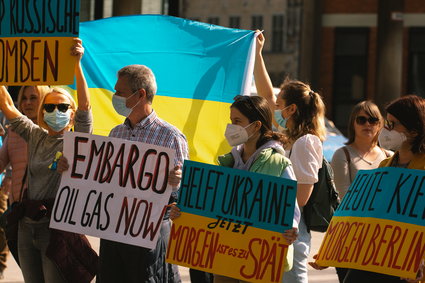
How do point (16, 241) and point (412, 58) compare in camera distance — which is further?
point (412, 58)

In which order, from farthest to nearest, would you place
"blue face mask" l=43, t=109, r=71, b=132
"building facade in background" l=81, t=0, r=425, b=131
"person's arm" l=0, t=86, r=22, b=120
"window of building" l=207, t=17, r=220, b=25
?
"window of building" l=207, t=17, r=220, b=25 → "building facade in background" l=81, t=0, r=425, b=131 → "person's arm" l=0, t=86, r=22, b=120 → "blue face mask" l=43, t=109, r=71, b=132

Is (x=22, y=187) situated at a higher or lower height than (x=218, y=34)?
lower

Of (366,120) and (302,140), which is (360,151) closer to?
(366,120)

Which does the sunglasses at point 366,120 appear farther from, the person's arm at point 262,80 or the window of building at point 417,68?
the window of building at point 417,68

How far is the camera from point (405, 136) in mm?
5973

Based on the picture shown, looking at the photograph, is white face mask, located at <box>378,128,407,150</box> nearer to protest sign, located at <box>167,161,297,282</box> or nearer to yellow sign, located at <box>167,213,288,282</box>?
protest sign, located at <box>167,161,297,282</box>

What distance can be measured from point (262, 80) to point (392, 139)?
2223mm

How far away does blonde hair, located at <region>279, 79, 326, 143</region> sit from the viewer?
7.21 meters

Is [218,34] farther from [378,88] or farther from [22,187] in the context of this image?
[378,88]

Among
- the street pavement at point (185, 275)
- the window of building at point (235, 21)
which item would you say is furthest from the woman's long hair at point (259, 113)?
the window of building at point (235, 21)

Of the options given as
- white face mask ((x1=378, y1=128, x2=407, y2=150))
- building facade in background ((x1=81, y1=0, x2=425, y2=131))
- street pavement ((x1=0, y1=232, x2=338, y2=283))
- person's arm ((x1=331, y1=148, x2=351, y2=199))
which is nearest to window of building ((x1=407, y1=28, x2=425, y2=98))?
building facade in background ((x1=81, y1=0, x2=425, y2=131))

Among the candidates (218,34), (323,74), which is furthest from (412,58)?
(218,34)

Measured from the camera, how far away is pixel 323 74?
36125 millimetres

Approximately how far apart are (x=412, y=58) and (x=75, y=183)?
29.3m
